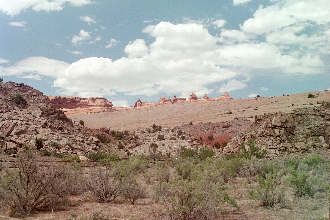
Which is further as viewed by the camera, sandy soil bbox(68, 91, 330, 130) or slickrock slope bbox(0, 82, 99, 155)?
sandy soil bbox(68, 91, 330, 130)

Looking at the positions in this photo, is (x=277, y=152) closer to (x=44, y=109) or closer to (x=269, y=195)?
(x=269, y=195)

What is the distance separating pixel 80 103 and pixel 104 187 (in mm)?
109489

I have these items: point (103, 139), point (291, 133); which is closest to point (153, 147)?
point (103, 139)

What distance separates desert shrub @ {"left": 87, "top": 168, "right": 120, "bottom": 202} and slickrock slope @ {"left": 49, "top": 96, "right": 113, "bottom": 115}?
97976 mm

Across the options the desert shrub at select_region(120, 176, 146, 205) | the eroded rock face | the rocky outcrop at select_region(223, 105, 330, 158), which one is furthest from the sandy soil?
the desert shrub at select_region(120, 176, 146, 205)

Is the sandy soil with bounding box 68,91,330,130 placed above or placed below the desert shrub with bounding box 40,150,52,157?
above

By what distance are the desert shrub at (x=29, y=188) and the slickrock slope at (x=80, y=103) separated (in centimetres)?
9909

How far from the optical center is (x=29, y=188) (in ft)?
29.3

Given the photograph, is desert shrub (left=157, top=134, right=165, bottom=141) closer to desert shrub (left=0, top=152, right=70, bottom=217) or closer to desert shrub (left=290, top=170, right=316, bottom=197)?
desert shrub (left=290, top=170, right=316, bottom=197)

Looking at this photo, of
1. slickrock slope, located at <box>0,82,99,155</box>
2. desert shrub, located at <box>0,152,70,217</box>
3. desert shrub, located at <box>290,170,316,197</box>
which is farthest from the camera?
slickrock slope, located at <box>0,82,99,155</box>

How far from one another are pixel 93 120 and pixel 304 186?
6540 centimetres

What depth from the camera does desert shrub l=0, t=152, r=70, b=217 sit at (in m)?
8.72

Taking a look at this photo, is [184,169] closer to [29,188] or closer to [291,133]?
→ [29,188]

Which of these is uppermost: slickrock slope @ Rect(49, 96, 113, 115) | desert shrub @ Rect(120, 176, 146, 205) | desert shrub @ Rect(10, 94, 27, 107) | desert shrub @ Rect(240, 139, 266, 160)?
slickrock slope @ Rect(49, 96, 113, 115)
